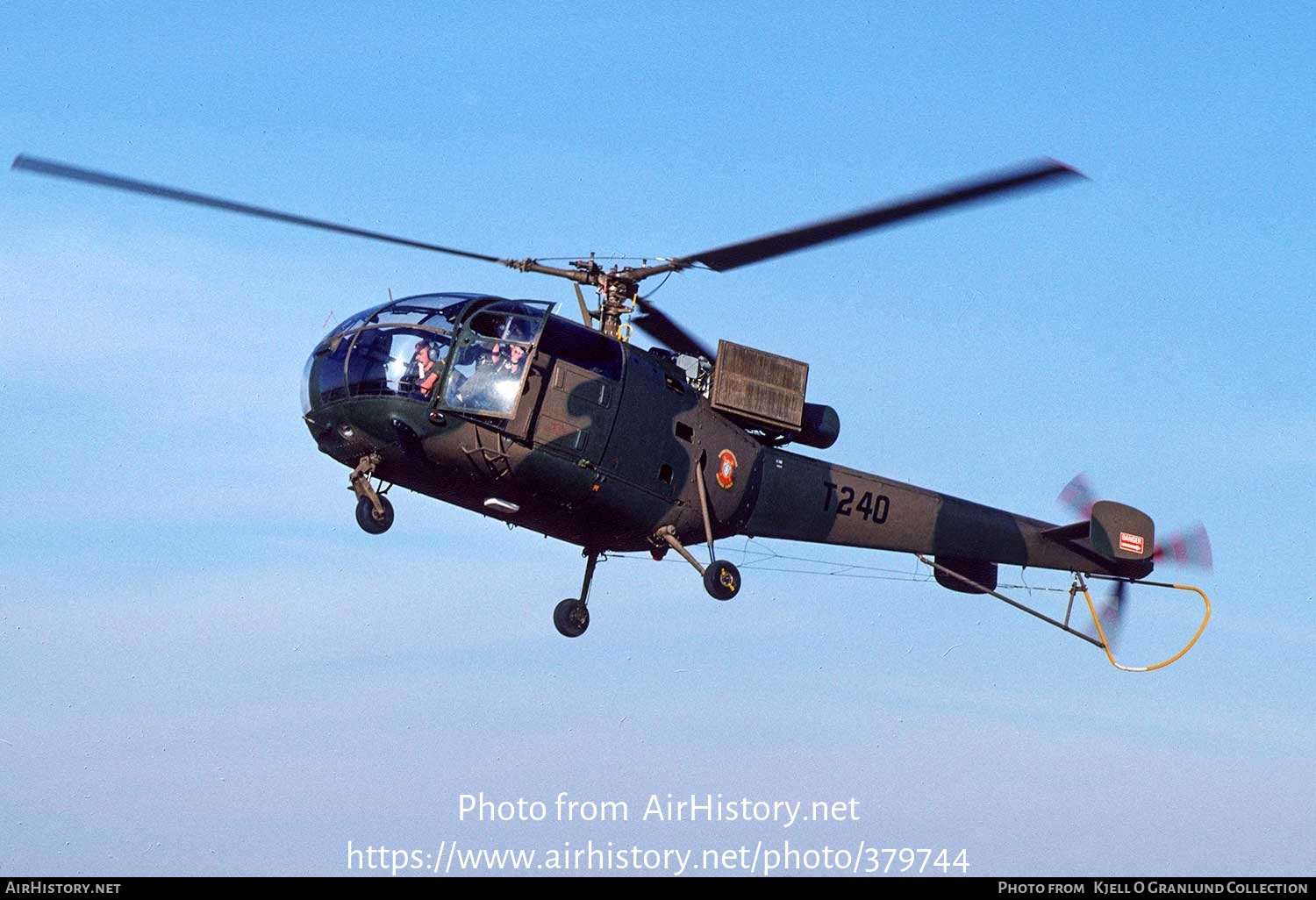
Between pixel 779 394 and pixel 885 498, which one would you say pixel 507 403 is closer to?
pixel 779 394

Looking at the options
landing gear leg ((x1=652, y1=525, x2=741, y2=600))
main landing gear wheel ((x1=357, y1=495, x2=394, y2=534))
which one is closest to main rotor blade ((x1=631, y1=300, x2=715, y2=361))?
landing gear leg ((x1=652, y1=525, x2=741, y2=600))

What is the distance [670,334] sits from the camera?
30.5 m

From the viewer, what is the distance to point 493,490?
27.1 meters

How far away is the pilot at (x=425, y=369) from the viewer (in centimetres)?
2602

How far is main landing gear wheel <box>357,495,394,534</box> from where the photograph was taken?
26641 millimetres

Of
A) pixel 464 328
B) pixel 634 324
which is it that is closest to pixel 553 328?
pixel 464 328

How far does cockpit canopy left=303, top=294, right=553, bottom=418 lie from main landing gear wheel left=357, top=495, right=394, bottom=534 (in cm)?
163

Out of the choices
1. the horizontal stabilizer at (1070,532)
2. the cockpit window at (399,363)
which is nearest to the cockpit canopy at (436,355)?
the cockpit window at (399,363)

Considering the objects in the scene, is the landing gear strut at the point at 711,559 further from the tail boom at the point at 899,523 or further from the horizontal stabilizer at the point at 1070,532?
the horizontal stabilizer at the point at 1070,532

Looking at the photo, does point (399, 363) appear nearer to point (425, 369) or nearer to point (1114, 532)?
point (425, 369)

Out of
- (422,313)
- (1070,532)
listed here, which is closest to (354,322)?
(422,313)

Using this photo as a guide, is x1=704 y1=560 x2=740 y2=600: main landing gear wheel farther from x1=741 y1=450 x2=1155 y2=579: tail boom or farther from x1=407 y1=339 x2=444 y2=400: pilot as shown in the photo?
x1=407 y1=339 x2=444 y2=400: pilot
